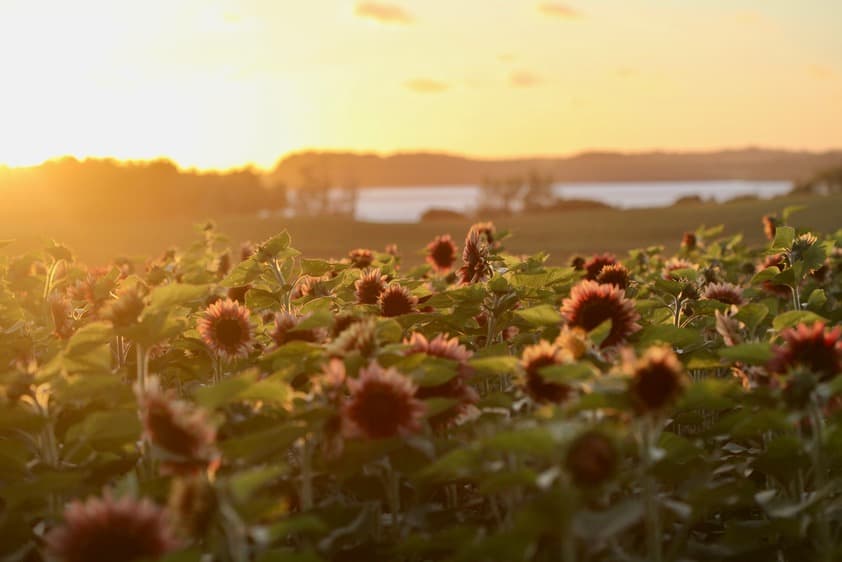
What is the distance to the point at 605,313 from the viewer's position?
119 inches

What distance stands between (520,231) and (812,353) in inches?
1123

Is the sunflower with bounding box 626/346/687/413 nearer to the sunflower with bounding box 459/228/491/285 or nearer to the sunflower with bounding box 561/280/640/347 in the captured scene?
the sunflower with bounding box 561/280/640/347

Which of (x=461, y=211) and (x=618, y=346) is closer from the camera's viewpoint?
(x=618, y=346)

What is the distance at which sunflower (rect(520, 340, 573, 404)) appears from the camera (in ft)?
8.23

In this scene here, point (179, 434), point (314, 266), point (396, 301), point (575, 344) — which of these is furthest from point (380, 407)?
point (314, 266)

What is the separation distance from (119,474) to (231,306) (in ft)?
2.51

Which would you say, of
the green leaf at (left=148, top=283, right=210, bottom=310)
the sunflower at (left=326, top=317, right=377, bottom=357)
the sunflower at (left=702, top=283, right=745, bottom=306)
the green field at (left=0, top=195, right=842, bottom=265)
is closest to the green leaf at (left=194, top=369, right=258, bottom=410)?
the sunflower at (left=326, top=317, right=377, bottom=357)

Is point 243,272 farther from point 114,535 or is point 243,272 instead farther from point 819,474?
point 819,474

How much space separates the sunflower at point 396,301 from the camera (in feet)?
12.4

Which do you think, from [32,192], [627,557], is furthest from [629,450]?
[32,192]

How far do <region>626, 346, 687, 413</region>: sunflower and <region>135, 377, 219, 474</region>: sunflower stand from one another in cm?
104

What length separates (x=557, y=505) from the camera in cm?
195

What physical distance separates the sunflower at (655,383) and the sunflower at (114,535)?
1.13 m

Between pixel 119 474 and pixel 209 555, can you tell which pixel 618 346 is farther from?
pixel 119 474
